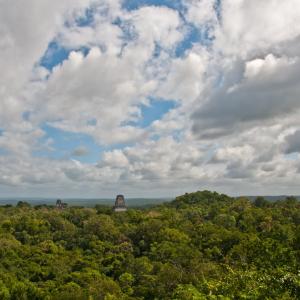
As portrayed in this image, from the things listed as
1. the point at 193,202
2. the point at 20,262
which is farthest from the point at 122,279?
the point at 193,202

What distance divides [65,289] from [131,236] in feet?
128

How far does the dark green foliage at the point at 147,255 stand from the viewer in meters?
32.2

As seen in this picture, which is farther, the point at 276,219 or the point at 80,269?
the point at 276,219

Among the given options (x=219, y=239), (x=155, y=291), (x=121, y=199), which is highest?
(x=121, y=199)

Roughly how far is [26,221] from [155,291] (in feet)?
193

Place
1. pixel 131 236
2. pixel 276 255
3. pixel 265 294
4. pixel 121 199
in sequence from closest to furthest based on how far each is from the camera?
1. pixel 265 294
2. pixel 276 255
3. pixel 131 236
4. pixel 121 199

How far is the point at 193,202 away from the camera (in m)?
170

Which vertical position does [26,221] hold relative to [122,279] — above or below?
above

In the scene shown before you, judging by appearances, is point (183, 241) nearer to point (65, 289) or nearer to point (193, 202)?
point (65, 289)

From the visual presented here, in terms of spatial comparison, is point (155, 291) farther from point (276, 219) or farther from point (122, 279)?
point (276, 219)

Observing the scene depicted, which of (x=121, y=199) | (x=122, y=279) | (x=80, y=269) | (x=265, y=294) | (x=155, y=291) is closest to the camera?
(x=265, y=294)

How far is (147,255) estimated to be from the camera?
269 feet

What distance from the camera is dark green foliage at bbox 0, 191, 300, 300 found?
32219 millimetres

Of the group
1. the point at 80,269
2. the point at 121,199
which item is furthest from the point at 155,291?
the point at 121,199
